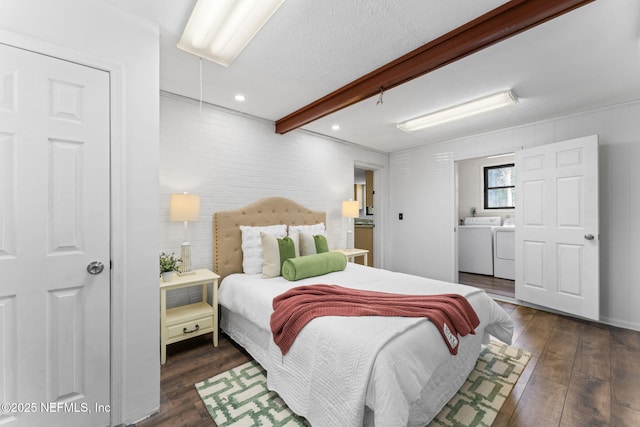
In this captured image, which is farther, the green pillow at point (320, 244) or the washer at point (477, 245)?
the washer at point (477, 245)

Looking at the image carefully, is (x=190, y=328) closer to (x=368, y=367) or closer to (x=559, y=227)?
(x=368, y=367)

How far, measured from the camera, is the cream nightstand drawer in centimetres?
230

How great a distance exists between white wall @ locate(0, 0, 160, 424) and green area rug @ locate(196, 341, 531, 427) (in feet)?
1.41

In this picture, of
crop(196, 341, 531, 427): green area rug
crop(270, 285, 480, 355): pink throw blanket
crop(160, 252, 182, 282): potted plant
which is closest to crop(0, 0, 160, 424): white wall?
crop(196, 341, 531, 427): green area rug

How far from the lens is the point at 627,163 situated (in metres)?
2.98

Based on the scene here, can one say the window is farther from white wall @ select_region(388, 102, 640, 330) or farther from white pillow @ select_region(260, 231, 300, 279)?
white pillow @ select_region(260, 231, 300, 279)

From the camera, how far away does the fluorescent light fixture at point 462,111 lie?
2.73m

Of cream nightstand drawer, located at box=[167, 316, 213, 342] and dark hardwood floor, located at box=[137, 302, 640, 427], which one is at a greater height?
cream nightstand drawer, located at box=[167, 316, 213, 342]

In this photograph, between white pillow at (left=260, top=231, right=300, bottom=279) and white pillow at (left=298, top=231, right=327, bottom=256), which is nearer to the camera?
white pillow at (left=260, top=231, right=300, bottom=279)

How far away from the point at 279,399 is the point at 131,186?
174cm

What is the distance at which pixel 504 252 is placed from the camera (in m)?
4.98

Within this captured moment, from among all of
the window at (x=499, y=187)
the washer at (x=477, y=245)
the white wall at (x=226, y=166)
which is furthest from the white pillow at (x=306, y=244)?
the window at (x=499, y=187)

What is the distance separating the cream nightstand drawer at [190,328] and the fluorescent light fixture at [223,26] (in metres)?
2.28

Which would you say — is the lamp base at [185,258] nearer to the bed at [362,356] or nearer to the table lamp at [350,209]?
the bed at [362,356]
